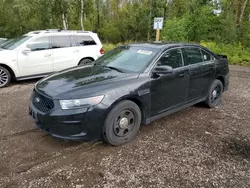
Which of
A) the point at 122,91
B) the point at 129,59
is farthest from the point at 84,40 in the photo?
the point at 122,91

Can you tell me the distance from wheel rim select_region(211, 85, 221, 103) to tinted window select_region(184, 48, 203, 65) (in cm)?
96

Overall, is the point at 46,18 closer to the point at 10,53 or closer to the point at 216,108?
the point at 10,53

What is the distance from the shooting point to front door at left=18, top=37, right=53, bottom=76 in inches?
268

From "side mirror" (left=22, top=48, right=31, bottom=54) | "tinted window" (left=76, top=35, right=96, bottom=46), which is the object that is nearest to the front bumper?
"side mirror" (left=22, top=48, right=31, bottom=54)

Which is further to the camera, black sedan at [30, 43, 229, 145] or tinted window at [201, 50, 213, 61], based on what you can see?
tinted window at [201, 50, 213, 61]

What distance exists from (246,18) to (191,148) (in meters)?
23.3

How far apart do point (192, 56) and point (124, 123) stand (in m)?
2.15

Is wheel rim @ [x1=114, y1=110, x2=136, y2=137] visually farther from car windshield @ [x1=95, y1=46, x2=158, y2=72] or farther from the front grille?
the front grille

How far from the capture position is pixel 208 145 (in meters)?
3.60

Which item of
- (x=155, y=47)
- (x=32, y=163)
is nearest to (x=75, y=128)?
(x=32, y=163)

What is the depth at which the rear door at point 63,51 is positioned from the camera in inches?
289

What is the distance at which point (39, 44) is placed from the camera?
7.05 m

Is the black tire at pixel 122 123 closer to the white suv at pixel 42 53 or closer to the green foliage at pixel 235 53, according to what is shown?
the white suv at pixel 42 53

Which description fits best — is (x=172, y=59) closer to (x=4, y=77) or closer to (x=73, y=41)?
(x=73, y=41)
